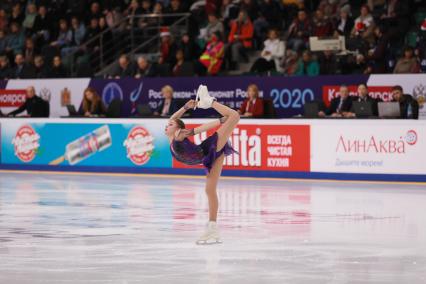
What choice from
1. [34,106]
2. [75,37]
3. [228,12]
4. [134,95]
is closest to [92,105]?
[34,106]

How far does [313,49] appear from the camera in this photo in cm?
2234

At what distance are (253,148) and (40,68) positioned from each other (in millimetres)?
9443

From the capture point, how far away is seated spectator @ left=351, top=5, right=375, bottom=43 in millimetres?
22172

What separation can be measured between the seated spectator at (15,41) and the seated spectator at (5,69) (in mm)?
587

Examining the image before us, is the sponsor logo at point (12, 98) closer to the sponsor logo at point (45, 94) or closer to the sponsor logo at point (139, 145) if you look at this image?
the sponsor logo at point (45, 94)

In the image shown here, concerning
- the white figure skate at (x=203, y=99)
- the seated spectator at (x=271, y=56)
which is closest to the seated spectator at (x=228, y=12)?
the seated spectator at (x=271, y=56)

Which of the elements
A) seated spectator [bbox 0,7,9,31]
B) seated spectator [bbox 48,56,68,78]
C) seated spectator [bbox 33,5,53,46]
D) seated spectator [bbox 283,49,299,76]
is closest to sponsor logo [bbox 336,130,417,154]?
seated spectator [bbox 283,49,299,76]

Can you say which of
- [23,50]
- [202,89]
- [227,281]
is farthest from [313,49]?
[227,281]

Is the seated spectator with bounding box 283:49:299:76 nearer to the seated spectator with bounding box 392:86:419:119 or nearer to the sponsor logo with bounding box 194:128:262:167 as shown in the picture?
the seated spectator with bounding box 392:86:419:119

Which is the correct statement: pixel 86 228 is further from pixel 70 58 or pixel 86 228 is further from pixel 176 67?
pixel 70 58

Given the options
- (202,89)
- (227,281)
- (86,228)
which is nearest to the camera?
(227,281)

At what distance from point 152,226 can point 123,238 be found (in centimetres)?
114

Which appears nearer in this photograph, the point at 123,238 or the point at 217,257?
the point at 217,257

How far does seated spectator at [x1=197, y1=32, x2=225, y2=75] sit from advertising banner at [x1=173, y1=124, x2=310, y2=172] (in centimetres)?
464
